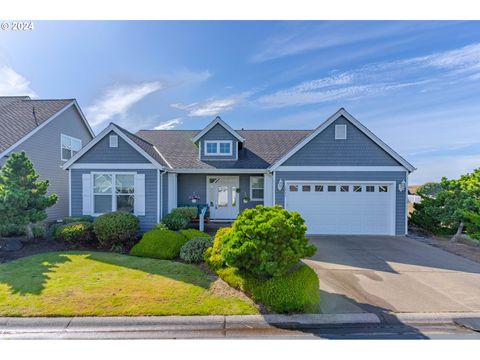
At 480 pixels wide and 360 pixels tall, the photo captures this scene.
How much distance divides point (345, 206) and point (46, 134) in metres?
16.7

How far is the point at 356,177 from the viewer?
11070 mm

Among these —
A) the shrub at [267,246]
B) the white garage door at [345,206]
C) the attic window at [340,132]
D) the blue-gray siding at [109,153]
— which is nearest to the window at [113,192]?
the blue-gray siding at [109,153]

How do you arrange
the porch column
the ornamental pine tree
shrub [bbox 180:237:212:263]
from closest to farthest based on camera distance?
shrub [bbox 180:237:212:263] < the ornamental pine tree < the porch column

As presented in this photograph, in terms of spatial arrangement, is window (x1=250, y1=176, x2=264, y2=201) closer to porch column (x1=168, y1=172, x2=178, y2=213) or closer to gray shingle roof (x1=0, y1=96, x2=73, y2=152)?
porch column (x1=168, y1=172, x2=178, y2=213)

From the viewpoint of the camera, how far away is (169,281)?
5.59m

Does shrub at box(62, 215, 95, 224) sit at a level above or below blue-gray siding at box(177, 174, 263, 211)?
below

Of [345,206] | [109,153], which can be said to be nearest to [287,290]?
[345,206]

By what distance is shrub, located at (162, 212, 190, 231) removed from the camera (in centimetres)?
1050

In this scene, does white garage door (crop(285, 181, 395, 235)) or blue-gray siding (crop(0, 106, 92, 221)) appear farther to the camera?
blue-gray siding (crop(0, 106, 92, 221))

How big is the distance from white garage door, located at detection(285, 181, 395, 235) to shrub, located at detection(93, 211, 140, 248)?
6.98m

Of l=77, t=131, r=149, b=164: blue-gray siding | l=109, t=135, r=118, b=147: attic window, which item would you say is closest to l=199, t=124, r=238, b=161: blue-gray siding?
l=77, t=131, r=149, b=164: blue-gray siding

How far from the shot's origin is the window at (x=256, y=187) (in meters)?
13.7

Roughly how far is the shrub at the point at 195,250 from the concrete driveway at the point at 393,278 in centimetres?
334

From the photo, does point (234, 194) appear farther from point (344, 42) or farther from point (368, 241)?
point (344, 42)
